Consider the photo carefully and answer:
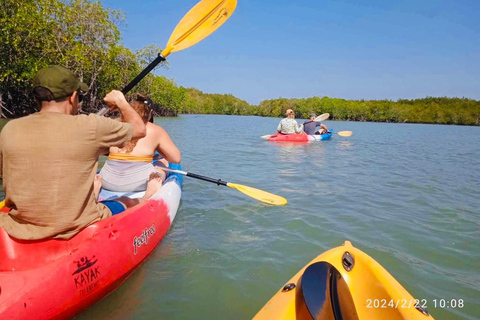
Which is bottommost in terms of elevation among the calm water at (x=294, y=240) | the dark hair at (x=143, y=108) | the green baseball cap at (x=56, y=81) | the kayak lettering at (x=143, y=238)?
the calm water at (x=294, y=240)

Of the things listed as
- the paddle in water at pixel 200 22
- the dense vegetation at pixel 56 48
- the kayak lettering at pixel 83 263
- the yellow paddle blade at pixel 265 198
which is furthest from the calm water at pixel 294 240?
the dense vegetation at pixel 56 48

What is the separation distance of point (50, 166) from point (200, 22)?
293 cm

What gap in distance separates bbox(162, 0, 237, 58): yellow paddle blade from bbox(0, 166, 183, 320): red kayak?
7.39 ft

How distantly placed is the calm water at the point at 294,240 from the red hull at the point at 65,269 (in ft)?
0.77

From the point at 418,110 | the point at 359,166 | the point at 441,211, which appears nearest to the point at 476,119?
the point at 418,110

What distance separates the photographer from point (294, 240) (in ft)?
11.0

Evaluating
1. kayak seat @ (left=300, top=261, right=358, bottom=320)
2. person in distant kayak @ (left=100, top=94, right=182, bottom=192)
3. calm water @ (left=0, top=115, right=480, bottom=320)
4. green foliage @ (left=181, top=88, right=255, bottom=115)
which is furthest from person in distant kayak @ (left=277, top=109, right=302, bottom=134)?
green foliage @ (left=181, top=88, right=255, bottom=115)

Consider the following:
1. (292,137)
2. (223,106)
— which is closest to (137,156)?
(292,137)

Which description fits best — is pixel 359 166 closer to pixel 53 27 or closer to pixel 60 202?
pixel 60 202

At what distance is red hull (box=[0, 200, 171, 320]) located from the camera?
1629 mm

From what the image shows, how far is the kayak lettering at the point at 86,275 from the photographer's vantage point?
6.25 ft

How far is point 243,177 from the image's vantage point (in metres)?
6.18

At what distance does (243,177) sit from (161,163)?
2.21m

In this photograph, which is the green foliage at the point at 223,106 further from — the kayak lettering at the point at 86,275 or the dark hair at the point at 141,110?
the kayak lettering at the point at 86,275
